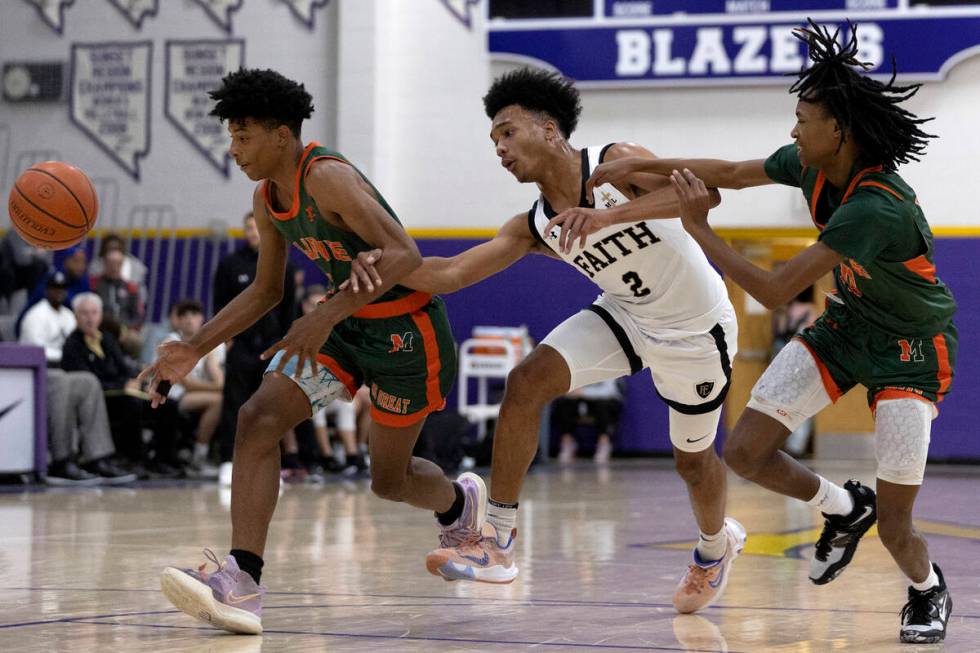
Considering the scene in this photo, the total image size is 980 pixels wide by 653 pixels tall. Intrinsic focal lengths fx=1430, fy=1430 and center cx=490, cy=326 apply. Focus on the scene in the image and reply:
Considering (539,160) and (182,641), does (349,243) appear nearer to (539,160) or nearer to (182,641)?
(539,160)

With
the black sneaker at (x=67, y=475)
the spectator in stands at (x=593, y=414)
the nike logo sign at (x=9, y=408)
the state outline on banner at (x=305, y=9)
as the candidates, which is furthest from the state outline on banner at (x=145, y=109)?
the nike logo sign at (x=9, y=408)

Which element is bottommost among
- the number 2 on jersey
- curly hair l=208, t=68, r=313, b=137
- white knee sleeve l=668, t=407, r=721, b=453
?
white knee sleeve l=668, t=407, r=721, b=453

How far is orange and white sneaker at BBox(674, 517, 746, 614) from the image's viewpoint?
484 centimetres

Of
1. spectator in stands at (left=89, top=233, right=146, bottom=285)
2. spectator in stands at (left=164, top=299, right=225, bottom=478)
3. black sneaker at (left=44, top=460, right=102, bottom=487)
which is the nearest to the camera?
black sneaker at (left=44, top=460, right=102, bottom=487)

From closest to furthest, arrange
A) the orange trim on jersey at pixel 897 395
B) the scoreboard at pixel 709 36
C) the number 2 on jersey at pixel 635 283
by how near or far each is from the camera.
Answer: the orange trim on jersey at pixel 897 395
the number 2 on jersey at pixel 635 283
the scoreboard at pixel 709 36

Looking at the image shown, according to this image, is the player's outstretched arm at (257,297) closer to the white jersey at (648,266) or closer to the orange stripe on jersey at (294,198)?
the orange stripe on jersey at (294,198)

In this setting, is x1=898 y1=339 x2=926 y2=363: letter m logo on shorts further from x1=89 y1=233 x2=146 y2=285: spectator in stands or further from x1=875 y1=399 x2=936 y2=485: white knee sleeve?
x1=89 y1=233 x2=146 y2=285: spectator in stands

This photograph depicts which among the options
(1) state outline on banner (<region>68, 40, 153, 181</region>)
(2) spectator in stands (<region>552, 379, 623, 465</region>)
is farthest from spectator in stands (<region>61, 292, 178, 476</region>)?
(1) state outline on banner (<region>68, 40, 153, 181</region>)

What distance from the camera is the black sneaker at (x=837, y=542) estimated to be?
474 centimetres

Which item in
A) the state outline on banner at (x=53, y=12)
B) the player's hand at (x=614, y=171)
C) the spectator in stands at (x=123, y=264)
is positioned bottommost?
the spectator in stands at (x=123, y=264)


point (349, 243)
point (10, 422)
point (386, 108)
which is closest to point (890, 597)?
point (349, 243)

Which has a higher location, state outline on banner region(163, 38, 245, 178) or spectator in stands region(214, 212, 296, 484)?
state outline on banner region(163, 38, 245, 178)

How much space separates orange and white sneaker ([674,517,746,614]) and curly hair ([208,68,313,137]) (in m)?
2.01

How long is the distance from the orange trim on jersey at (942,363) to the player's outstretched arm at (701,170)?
708 millimetres
